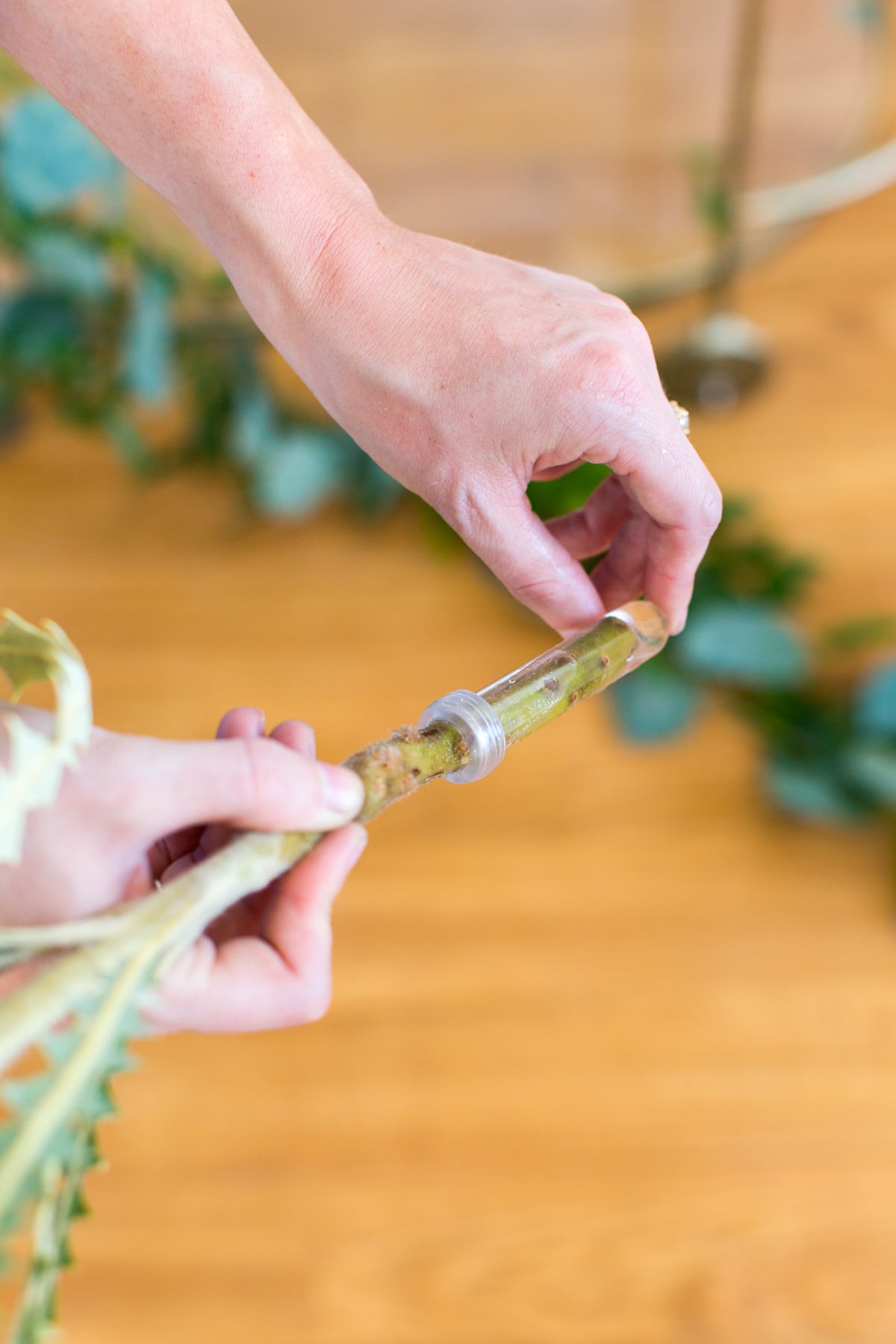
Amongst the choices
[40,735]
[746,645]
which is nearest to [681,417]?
[40,735]

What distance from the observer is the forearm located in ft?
1.95

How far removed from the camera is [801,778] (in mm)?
1302

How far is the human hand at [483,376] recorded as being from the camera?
0.62m

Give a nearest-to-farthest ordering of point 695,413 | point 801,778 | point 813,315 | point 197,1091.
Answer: point 197,1091 < point 801,778 < point 695,413 < point 813,315

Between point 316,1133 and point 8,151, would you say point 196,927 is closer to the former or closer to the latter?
point 316,1133

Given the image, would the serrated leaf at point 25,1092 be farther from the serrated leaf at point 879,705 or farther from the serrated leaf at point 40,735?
the serrated leaf at point 879,705

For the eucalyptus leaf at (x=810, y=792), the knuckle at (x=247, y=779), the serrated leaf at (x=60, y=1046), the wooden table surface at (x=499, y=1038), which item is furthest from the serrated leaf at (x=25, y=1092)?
the eucalyptus leaf at (x=810, y=792)

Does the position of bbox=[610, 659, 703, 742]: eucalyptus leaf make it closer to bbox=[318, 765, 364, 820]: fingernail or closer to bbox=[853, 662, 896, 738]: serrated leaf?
bbox=[853, 662, 896, 738]: serrated leaf

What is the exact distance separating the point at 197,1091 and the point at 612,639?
76cm

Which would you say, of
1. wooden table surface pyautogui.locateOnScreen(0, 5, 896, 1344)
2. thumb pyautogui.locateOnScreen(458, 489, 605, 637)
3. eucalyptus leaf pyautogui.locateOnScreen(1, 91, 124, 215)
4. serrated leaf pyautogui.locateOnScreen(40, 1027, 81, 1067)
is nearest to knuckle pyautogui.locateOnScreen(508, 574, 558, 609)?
thumb pyautogui.locateOnScreen(458, 489, 605, 637)

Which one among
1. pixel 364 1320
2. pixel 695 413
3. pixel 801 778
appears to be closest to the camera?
pixel 364 1320

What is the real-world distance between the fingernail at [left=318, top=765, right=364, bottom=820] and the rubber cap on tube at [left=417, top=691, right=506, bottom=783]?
0.24 feet

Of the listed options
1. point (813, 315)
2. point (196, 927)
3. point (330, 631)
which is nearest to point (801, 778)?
point (330, 631)

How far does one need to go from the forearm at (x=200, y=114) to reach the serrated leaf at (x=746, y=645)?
81 cm
